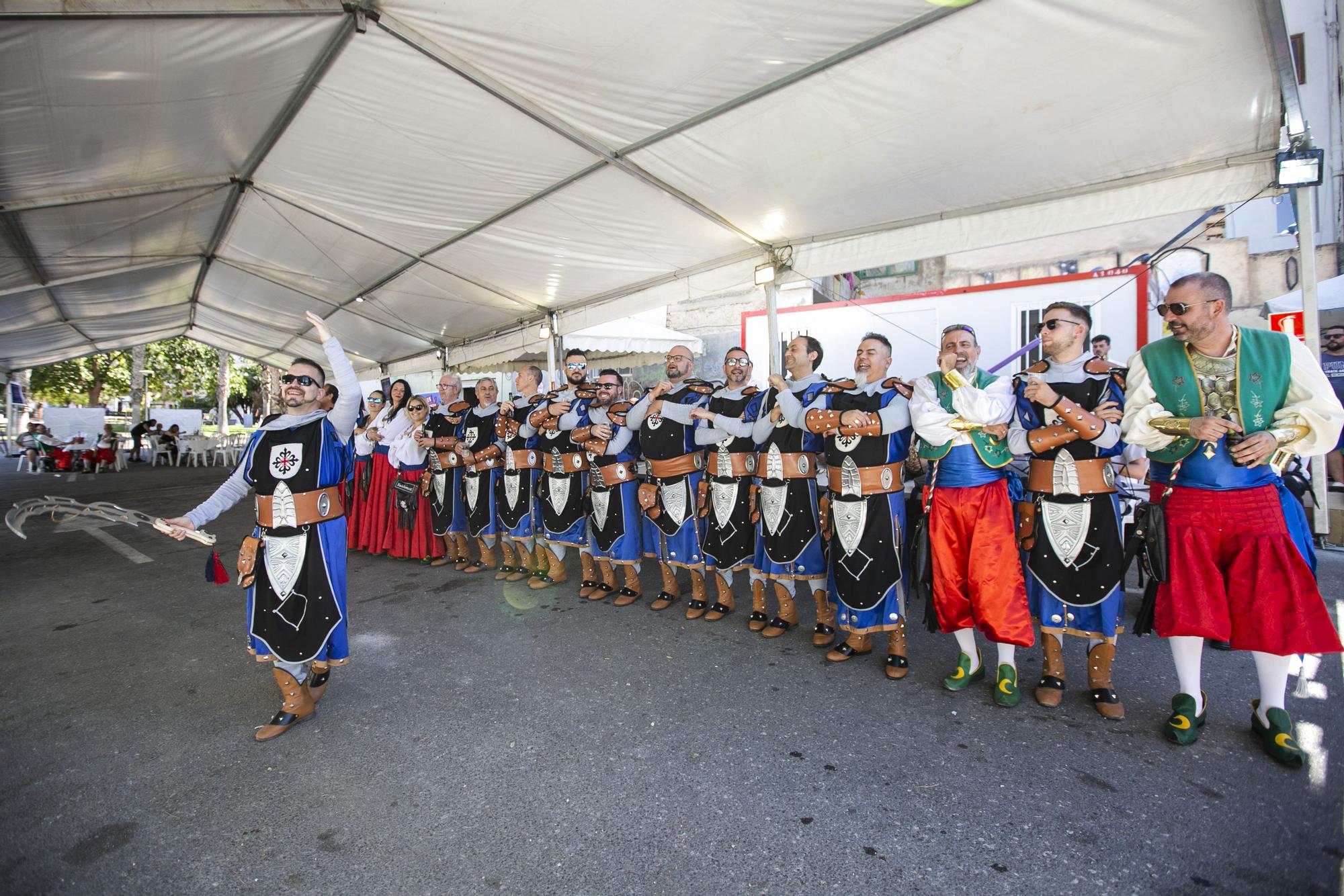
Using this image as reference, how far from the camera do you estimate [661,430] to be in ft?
15.1

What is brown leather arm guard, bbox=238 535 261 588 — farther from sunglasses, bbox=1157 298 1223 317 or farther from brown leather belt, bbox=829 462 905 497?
sunglasses, bbox=1157 298 1223 317

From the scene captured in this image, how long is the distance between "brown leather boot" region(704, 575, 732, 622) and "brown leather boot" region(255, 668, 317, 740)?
98.3 inches

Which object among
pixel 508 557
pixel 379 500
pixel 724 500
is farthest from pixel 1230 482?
pixel 379 500

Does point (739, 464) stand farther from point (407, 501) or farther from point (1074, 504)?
point (407, 501)

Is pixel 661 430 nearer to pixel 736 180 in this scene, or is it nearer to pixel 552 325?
pixel 736 180

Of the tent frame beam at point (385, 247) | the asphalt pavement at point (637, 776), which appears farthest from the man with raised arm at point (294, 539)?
the tent frame beam at point (385, 247)

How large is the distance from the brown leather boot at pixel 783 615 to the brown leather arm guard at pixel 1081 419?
1.98 metres

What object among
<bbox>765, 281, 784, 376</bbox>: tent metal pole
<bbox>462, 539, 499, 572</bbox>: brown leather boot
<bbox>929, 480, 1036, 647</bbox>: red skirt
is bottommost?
<bbox>462, 539, 499, 572</bbox>: brown leather boot

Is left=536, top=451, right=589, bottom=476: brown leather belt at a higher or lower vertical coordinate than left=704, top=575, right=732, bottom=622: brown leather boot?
higher

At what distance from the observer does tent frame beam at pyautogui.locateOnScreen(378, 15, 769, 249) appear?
3.84 metres

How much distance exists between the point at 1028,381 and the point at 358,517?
6751 mm

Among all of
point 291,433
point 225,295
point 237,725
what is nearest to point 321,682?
point 237,725

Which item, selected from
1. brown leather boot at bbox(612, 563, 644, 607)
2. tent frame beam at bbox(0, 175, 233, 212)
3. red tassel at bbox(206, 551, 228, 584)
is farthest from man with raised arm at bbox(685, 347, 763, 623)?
tent frame beam at bbox(0, 175, 233, 212)

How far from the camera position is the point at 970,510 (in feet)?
10.2
